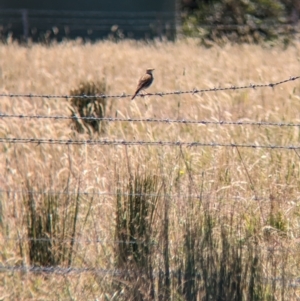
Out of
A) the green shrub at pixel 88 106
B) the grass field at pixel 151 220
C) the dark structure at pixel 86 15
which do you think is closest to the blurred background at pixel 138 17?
the dark structure at pixel 86 15

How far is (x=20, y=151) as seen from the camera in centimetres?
528

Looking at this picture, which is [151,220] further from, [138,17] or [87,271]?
[138,17]

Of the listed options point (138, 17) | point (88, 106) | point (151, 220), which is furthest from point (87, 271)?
point (138, 17)

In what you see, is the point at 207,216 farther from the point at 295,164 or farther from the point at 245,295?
the point at 295,164

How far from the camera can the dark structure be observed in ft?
60.8

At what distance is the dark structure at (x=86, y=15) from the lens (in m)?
18.5

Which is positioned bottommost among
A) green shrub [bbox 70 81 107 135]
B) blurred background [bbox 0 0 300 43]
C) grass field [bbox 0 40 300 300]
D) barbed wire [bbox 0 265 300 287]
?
barbed wire [bbox 0 265 300 287]

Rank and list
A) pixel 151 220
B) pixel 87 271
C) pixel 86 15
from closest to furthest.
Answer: pixel 151 220, pixel 87 271, pixel 86 15

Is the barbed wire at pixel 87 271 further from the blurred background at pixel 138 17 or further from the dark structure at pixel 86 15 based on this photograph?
the dark structure at pixel 86 15

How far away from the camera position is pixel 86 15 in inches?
740

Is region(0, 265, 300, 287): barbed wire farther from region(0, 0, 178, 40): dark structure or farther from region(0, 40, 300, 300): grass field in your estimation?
region(0, 0, 178, 40): dark structure

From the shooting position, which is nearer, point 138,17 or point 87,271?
point 87,271

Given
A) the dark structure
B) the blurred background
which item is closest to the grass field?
the blurred background

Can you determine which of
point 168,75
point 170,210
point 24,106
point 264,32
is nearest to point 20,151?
point 24,106
